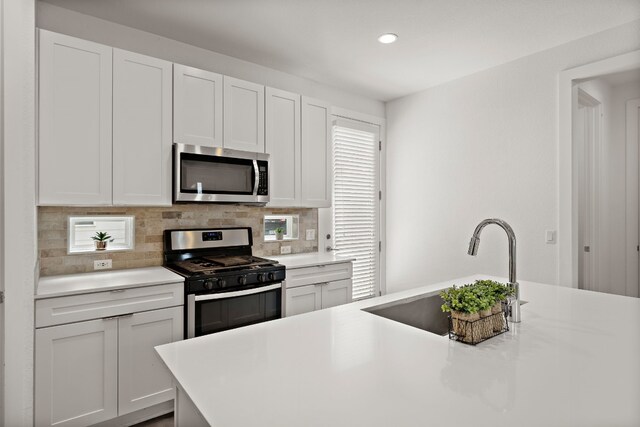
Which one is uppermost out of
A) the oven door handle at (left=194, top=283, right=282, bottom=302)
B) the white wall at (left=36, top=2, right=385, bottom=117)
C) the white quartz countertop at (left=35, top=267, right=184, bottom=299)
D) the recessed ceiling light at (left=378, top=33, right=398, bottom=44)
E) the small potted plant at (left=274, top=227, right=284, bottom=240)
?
the recessed ceiling light at (left=378, top=33, right=398, bottom=44)

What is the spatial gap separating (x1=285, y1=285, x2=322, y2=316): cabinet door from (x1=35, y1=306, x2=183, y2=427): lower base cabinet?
83 centimetres

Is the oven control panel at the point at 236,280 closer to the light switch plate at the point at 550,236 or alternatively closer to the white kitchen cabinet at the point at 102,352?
the white kitchen cabinet at the point at 102,352

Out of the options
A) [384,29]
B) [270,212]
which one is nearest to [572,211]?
[384,29]

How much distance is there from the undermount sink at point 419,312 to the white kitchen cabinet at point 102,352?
132 centimetres

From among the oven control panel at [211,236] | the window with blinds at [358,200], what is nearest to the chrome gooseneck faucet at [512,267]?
the oven control panel at [211,236]

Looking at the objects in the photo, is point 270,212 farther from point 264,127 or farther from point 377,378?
point 377,378

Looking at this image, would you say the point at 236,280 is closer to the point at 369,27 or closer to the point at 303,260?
Answer: the point at 303,260

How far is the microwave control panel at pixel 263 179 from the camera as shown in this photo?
2.90 m

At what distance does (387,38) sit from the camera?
9.10ft

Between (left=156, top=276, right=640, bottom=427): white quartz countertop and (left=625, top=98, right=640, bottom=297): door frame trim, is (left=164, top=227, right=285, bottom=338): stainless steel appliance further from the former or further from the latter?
(left=625, top=98, right=640, bottom=297): door frame trim

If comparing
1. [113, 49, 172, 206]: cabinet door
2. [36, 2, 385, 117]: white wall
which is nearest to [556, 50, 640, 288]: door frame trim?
[36, 2, 385, 117]: white wall

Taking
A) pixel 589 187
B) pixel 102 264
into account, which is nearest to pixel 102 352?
pixel 102 264

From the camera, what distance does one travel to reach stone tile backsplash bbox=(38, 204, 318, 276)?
7.58ft

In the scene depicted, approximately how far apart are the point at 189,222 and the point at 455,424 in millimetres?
2546
